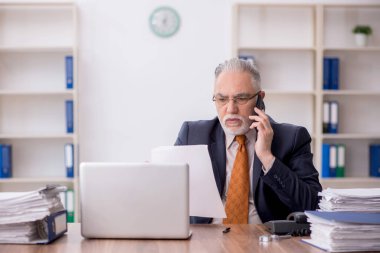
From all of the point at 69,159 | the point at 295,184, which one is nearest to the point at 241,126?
the point at 295,184

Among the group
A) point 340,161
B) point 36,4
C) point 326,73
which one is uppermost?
point 36,4

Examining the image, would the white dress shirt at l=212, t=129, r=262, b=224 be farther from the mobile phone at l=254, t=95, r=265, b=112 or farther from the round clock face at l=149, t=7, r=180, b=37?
the round clock face at l=149, t=7, r=180, b=37

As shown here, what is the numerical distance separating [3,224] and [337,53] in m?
3.94

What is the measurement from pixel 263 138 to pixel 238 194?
26cm

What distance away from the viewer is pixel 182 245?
1.77m

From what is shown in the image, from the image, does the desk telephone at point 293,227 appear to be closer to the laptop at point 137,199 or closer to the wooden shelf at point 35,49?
the laptop at point 137,199

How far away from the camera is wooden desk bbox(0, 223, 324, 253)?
67.5 inches

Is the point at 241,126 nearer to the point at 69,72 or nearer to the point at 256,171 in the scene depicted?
the point at 256,171

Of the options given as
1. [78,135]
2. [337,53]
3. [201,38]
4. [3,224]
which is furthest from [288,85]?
[3,224]

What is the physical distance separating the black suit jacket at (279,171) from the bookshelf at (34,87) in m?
2.57

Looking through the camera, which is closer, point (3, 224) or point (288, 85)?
point (3, 224)

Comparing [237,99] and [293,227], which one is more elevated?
[237,99]

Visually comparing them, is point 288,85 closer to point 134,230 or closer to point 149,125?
point 149,125

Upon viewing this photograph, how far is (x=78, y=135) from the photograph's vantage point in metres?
4.91
